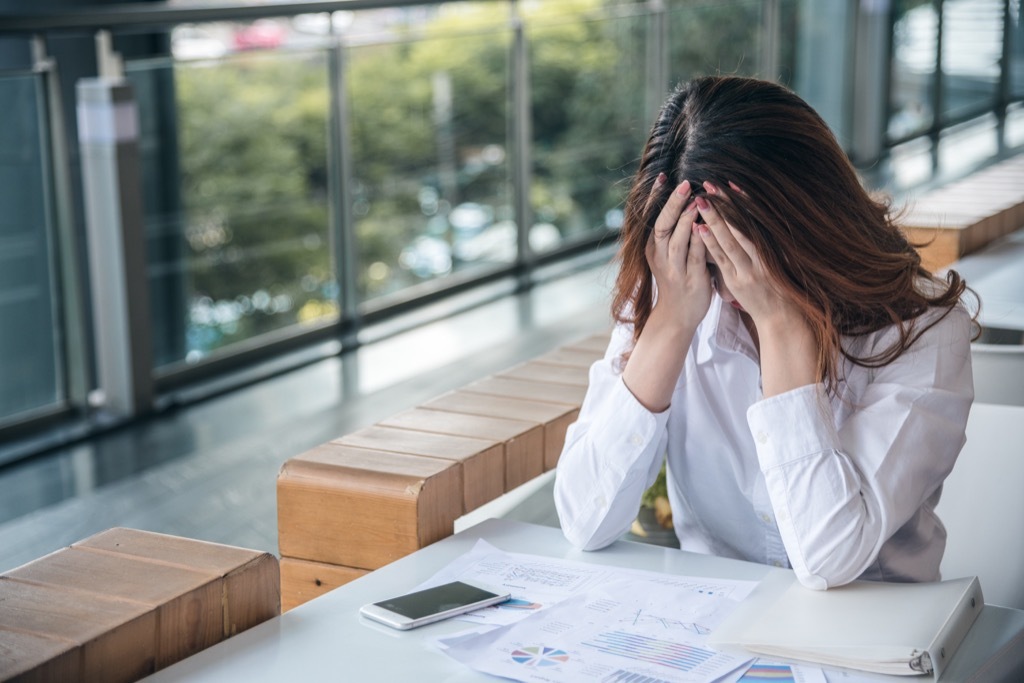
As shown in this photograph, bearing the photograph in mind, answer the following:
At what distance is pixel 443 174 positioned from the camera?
5.47 meters

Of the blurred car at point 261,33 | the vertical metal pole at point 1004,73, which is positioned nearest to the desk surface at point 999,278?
the vertical metal pole at point 1004,73

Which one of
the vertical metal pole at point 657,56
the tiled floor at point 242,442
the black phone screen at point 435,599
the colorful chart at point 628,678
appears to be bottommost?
the tiled floor at point 242,442

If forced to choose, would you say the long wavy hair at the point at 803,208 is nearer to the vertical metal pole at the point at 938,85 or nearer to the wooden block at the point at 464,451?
the wooden block at the point at 464,451

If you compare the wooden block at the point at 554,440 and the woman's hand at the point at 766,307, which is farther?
the wooden block at the point at 554,440

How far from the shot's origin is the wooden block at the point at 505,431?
5.50 feet

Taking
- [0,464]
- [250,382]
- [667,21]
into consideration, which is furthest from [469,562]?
[667,21]

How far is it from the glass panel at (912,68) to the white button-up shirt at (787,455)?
7930mm

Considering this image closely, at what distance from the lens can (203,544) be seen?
1.33 meters

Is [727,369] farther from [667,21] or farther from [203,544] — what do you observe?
[667,21]

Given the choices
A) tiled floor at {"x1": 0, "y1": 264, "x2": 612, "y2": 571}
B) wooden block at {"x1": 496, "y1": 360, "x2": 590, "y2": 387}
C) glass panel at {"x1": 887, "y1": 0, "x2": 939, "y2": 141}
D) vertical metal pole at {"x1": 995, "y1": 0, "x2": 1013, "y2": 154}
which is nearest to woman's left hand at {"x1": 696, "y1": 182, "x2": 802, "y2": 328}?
wooden block at {"x1": 496, "y1": 360, "x2": 590, "y2": 387}

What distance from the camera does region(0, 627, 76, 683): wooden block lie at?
1055mm

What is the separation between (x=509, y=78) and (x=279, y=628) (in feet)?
14.7

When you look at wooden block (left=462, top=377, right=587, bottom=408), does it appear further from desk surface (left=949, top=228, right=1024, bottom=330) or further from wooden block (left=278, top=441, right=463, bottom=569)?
desk surface (left=949, top=228, right=1024, bottom=330)

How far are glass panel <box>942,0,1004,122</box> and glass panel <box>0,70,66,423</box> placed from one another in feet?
25.0
